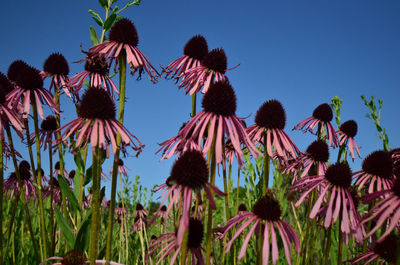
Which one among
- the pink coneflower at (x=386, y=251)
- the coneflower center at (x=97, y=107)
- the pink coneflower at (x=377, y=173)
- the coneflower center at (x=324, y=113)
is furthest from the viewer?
the coneflower center at (x=324, y=113)

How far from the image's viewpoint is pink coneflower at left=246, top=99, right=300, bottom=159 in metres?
1.92

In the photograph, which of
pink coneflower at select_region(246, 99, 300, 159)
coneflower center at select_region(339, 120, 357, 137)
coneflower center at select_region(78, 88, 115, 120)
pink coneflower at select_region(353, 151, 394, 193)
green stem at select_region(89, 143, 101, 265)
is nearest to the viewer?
green stem at select_region(89, 143, 101, 265)

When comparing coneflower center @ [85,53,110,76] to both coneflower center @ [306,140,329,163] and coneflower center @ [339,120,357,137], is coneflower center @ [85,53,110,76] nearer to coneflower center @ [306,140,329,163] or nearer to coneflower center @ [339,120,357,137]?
coneflower center @ [306,140,329,163]

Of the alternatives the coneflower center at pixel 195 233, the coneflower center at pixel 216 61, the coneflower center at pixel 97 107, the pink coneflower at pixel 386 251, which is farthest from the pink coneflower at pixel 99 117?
the pink coneflower at pixel 386 251

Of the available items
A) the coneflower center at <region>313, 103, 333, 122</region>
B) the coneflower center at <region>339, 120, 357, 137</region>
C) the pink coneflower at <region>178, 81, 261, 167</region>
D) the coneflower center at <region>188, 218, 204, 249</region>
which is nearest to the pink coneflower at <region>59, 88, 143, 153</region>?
the pink coneflower at <region>178, 81, 261, 167</region>

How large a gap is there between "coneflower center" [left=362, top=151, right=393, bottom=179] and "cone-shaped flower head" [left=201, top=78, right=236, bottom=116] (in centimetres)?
110

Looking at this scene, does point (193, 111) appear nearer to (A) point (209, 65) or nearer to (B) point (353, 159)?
(A) point (209, 65)

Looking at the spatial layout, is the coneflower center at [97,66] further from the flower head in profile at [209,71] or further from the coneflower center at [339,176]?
the coneflower center at [339,176]

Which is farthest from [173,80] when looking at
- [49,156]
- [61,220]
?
[61,220]

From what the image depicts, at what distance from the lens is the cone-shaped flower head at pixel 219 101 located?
63.9 inches

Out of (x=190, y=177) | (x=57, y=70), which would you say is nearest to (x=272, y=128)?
(x=190, y=177)

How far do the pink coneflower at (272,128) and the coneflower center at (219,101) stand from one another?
0.34 m

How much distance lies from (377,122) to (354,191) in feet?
6.41

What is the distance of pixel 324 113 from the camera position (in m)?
3.34
